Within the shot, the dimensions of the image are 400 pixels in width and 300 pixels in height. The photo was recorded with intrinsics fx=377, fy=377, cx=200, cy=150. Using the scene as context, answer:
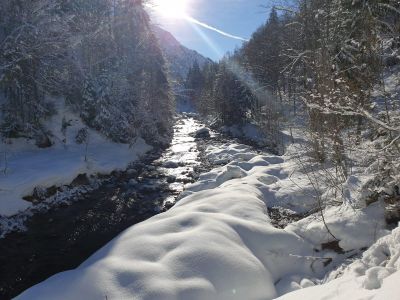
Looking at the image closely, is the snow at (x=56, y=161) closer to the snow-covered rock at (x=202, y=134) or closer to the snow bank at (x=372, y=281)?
the snow bank at (x=372, y=281)

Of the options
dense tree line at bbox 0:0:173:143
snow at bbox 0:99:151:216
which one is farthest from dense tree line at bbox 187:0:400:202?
snow at bbox 0:99:151:216

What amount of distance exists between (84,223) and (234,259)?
7306 mm

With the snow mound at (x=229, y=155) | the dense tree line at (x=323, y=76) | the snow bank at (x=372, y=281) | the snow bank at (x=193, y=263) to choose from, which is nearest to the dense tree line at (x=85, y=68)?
the snow mound at (x=229, y=155)

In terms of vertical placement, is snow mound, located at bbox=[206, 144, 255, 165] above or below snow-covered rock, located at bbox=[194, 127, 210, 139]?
below

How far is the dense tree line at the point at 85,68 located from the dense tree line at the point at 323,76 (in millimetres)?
9284

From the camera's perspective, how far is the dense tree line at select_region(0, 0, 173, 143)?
59.4ft

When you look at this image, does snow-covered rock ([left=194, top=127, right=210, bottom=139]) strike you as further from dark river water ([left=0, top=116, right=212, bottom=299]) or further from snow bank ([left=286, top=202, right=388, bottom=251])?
snow bank ([left=286, top=202, right=388, bottom=251])

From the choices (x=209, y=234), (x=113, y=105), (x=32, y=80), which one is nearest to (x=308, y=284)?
(x=209, y=234)

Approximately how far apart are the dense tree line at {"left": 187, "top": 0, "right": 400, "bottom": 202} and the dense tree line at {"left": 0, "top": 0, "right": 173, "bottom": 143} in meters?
9.28

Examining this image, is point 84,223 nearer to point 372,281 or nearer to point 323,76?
point 323,76

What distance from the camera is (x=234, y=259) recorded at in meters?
7.22

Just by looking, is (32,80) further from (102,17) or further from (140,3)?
(140,3)

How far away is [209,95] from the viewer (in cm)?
6381

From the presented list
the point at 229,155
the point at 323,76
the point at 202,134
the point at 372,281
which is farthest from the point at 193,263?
the point at 202,134
